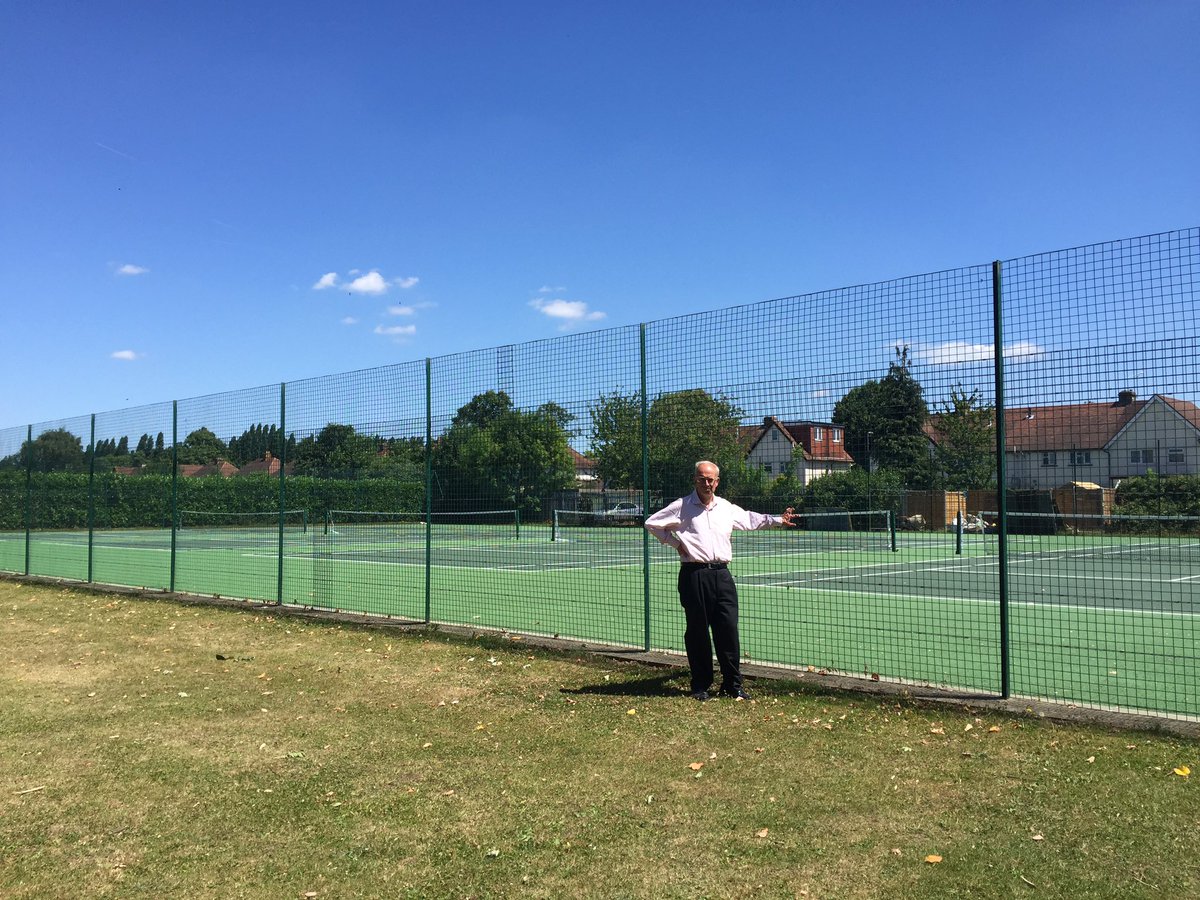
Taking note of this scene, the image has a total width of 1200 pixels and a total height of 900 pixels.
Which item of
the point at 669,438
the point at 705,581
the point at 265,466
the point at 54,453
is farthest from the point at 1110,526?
the point at 54,453

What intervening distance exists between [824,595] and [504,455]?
5568 mm

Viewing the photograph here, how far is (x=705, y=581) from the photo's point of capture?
6.84m

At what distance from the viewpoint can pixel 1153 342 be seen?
19.1 feet

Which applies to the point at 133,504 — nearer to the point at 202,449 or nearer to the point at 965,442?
the point at 202,449

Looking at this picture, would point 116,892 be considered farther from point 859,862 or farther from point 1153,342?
point 1153,342

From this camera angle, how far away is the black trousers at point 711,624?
6.79 metres

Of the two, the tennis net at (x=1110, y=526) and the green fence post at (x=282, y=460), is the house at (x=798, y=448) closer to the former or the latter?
the tennis net at (x=1110, y=526)

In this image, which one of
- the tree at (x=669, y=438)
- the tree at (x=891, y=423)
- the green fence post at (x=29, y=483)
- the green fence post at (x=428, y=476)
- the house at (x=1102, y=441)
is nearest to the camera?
the house at (x=1102, y=441)

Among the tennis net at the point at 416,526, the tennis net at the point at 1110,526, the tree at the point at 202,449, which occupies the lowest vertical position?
the tennis net at the point at 416,526

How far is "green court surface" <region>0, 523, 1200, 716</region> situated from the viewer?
23.6 ft

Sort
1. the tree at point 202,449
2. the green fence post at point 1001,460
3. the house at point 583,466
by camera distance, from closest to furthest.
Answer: the green fence post at point 1001,460 < the house at point 583,466 < the tree at point 202,449

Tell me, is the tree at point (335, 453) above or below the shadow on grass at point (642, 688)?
above

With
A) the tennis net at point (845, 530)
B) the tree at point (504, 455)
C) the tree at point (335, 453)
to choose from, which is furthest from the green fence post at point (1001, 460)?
the tree at point (335, 453)

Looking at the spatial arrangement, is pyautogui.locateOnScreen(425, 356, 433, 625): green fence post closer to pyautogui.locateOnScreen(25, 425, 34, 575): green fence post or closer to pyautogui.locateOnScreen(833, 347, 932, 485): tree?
pyautogui.locateOnScreen(833, 347, 932, 485): tree
